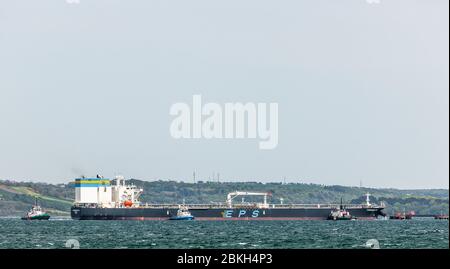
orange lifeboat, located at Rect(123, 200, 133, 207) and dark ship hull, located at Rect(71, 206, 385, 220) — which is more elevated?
orange lifeboat, located at Rect(123, 200, 133, 207)

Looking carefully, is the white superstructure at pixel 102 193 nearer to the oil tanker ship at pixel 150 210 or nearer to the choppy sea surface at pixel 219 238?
the oil tanker ship at pixel 150 210

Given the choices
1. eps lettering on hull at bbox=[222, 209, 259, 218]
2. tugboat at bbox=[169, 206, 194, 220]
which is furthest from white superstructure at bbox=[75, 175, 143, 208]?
eps lettering on hull at bbox=[222, 209, 259, 218]

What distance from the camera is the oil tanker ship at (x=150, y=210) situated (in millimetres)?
167875

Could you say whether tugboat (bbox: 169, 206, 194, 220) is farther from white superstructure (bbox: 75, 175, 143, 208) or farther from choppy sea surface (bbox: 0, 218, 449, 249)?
choppy sea surface (bbox: 0, 218, 449, 249)

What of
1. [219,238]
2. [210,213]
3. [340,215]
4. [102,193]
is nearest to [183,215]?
[210,213]

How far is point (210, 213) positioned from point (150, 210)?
35.8 ft

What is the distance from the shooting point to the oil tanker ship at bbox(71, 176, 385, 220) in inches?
6609

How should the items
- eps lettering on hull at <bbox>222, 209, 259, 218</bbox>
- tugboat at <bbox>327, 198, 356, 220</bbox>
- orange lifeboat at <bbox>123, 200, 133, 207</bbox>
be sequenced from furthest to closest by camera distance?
orange lifeboat at <bbox>123, 200, 133, 207</bbox>
eps lettering on hull at <bbox>222, 209, 259, 218</bbox>
tugboat at <bbox>327, 198, 356, 220</bbox>
